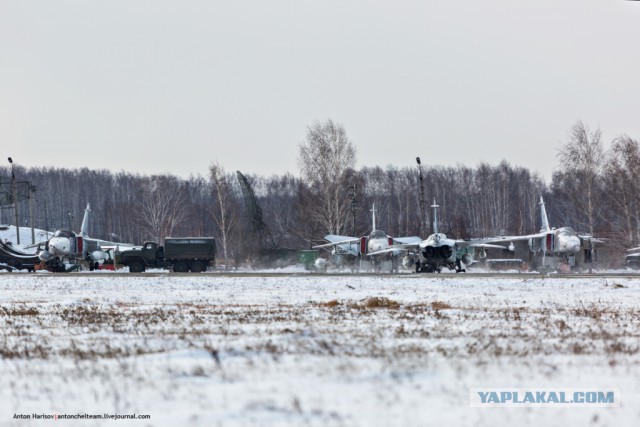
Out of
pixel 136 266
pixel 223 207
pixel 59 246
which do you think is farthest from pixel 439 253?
pixel 223 207

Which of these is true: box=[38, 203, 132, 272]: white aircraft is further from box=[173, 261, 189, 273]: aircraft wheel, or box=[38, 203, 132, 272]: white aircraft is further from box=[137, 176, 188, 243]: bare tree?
box=[137, 176, 188, 243]: bare tree

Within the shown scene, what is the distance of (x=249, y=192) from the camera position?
78.7 meters

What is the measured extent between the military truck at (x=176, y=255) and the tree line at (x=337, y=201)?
15634mm

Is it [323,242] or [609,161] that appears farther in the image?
[323,242]

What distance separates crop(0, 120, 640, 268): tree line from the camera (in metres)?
67.0

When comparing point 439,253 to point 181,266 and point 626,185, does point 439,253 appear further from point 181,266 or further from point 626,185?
point 626,185

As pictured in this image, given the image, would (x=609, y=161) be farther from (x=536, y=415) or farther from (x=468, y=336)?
(x=536, y=415)

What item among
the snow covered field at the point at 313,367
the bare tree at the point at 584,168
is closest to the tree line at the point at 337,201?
the bare tree at the point at 584,168

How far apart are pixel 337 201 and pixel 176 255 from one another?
18.7m

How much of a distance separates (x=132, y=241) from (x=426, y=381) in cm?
11686

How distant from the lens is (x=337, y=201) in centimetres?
6925

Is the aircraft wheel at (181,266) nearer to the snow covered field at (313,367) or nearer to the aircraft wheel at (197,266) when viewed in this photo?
the aircraft wheel at (197,266)

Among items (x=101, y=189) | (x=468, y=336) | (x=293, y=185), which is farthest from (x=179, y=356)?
(x=101, y=189)

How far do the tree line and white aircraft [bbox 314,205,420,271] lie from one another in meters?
5.79
